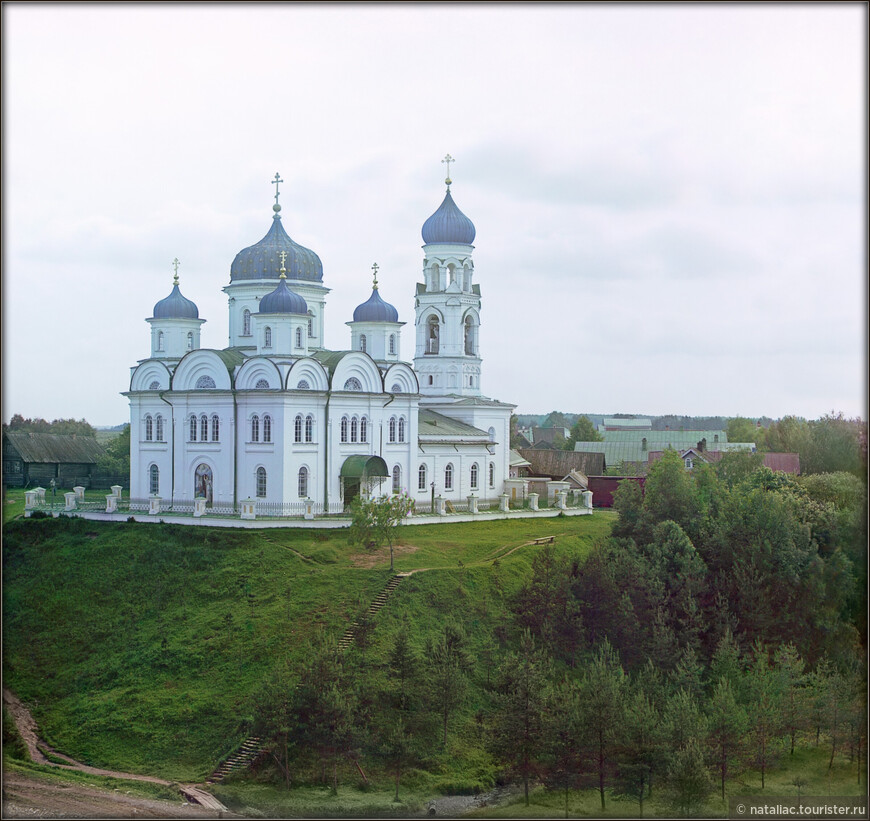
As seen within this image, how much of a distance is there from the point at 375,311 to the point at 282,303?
213 inches

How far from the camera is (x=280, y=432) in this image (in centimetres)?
4103

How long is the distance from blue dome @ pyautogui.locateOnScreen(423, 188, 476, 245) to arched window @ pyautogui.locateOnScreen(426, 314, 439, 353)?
3565 mm

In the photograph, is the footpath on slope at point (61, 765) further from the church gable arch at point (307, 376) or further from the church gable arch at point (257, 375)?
the church gable arch at point (307, 376)

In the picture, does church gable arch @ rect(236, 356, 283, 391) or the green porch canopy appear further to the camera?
the green porch canopy

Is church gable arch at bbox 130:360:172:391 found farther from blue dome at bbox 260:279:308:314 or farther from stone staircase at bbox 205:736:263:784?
stone staircase at bbox 205:736:263:784

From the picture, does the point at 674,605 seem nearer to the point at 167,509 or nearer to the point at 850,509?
the point at 850,509

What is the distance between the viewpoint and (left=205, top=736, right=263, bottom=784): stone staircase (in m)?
28.2

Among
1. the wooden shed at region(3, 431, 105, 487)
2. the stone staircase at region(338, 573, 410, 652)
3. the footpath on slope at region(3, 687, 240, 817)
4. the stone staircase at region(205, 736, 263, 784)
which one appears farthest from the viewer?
the wooden shed at region(3, 431, 105, 487)

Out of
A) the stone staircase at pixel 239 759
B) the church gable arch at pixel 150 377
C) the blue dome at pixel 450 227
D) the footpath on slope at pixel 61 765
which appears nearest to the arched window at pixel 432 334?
the blue dome at pixel 450 227

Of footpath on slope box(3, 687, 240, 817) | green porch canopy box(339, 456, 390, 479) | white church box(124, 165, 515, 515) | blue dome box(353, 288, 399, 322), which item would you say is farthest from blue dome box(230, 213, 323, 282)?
footpath on slope box(3, 687, 240, 817)

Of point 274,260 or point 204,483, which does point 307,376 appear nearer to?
point 204,483

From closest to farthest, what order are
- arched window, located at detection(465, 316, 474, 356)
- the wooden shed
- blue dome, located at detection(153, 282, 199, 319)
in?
1. blue dome, located at detection(153, 282, 199, 319)
2. the wooden shed
3. arched window, located at detection(465, 316, 474, 356)

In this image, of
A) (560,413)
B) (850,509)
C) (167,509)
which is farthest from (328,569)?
(560,413)

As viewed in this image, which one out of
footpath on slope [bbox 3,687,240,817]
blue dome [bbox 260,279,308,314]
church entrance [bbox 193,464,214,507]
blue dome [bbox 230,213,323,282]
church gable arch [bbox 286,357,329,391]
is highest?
blue dome [bbox 230,213,323,282]
